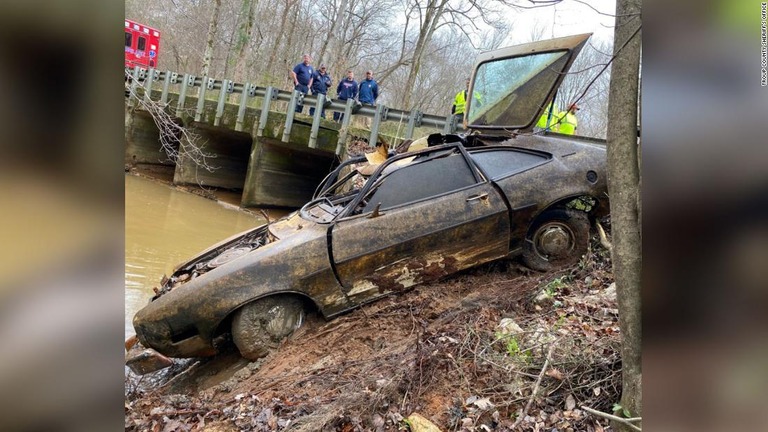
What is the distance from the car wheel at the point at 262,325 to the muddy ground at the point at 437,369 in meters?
0.11

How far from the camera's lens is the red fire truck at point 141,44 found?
2169 cm

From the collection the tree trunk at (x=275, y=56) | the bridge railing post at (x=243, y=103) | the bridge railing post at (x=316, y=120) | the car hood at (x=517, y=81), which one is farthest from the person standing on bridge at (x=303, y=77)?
the car hood at (x=517, y=81)

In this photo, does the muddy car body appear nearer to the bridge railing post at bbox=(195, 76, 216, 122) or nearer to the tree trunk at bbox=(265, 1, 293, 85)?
the bridge railing post at bbox=(195, 76, 216, 122)

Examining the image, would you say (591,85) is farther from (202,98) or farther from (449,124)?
(202,98)

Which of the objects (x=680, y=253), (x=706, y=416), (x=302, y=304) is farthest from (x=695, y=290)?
(x=302, y=304)

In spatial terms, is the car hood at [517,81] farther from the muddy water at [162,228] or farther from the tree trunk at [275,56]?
the tree trunk at [275,56]

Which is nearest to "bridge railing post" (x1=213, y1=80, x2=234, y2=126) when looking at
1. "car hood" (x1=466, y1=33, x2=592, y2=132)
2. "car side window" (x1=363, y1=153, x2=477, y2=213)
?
"car hood" (x1=466, y1=33, x2=592, y2=132)

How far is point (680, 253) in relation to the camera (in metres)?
0.89

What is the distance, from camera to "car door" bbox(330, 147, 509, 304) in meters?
4.73

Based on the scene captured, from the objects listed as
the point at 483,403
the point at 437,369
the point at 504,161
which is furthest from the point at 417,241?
the point at 483,403

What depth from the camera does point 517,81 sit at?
608cm

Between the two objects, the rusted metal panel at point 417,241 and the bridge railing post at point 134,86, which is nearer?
the bridge railing post at point 134,86

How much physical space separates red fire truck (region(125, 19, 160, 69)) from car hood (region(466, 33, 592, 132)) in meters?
19.2

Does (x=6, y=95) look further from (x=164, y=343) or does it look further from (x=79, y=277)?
(x=164, y=343)
